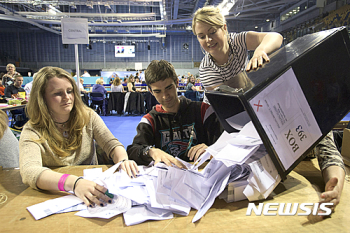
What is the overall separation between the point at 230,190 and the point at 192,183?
0.37 feet

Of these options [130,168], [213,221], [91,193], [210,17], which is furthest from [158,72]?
[213,221]

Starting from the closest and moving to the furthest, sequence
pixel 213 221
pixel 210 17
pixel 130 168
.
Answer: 1. pixel 213 221
2. pixel 130 168
3. pixel 210 17

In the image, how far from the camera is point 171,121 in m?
1.28

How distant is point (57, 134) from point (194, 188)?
793 millimetres

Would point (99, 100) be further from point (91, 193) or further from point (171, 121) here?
point (91, 193)

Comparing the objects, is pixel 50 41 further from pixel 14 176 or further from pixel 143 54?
pixel 14 176

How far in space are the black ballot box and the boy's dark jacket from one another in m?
0.63

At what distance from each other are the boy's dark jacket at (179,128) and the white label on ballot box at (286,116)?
663 mm

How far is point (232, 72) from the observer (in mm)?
1327

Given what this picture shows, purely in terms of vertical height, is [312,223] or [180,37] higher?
[180,37]

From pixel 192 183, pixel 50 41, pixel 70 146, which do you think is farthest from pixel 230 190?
pixel 50 41

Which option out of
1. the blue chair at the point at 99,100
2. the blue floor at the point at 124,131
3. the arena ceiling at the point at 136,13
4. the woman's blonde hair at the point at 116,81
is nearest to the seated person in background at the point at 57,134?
the blue floor at the point at 124,131

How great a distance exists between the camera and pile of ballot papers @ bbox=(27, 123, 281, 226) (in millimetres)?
577

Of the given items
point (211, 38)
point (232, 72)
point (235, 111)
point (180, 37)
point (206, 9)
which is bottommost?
point (235, 111)
